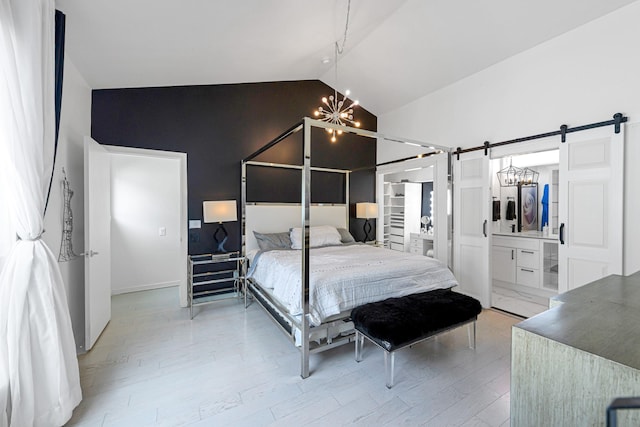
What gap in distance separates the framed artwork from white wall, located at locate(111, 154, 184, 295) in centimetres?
605

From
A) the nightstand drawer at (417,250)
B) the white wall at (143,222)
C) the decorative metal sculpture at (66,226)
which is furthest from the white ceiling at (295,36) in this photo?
the nightstand drawer at (417,250)

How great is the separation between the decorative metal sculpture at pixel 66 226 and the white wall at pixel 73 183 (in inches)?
2.0

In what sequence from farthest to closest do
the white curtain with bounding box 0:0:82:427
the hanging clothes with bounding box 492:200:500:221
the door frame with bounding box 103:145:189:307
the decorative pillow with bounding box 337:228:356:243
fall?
the hanging clothes with bounding box 492:200:500:221 < the decorative pillow with bounding box 337:228:356:243 < the door frame with bounding box 103:145:189:307 < the white curtain with bounding box 0:0:82:427

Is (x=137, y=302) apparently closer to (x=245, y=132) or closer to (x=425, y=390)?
(x=245, y=132)

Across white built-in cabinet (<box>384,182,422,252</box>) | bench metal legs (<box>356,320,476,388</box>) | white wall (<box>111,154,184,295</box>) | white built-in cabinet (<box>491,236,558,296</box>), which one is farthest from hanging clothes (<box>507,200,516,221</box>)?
white wall (<box>111,154,184,295</box>)

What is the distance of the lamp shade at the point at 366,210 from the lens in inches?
199

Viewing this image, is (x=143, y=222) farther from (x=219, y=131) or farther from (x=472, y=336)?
(x=472, y=336)

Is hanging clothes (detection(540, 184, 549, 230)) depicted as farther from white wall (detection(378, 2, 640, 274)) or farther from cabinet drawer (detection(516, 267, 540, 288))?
white wall (detection(378, 2, 640, 274))

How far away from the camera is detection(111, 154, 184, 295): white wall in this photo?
14.7 feet

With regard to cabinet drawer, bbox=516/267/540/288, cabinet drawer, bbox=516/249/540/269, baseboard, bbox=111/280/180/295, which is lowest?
baseboard, bbox=111/280/180/295

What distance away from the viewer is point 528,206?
492cm

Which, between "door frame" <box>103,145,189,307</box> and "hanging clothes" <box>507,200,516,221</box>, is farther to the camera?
"hanging clothes" <box>507,200,516,221</box>

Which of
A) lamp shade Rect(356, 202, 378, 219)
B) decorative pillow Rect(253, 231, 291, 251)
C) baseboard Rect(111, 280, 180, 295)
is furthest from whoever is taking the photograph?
lamp shade Rect(356, 202, 378, 219)

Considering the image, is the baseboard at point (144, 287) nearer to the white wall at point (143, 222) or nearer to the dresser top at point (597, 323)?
the white wall at point (143, 222)
